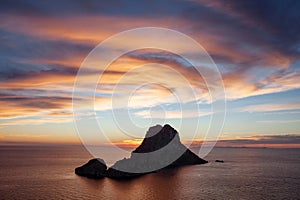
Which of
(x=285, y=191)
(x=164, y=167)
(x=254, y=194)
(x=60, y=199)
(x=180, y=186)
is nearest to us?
(x=60, y=199)

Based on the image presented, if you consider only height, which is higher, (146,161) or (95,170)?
(146,161)

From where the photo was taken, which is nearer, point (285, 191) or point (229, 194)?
point (229, 194)

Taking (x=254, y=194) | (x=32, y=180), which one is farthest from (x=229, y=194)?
(x=32, y=180)

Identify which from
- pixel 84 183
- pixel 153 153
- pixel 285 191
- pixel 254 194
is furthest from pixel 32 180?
pixel 285 191

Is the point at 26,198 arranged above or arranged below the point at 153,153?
below

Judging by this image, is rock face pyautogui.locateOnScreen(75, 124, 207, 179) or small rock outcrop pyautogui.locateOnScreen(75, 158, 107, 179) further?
rock face pyautogui.locateOnScreen(75, 124, 207, 179)

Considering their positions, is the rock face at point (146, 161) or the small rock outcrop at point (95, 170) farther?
the rock face at point (146, 161)

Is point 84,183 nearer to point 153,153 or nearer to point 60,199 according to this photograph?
point 60,199

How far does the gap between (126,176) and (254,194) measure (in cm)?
5781

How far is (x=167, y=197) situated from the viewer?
93.6m

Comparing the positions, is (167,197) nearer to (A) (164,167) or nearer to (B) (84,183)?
(B) (84,183)

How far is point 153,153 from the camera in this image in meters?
181

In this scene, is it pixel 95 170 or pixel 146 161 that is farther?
pixel 146 161

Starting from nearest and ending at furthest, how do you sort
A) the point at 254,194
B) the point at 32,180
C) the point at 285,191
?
the point at 254,194
the point at 285,191
the point at 32,180
